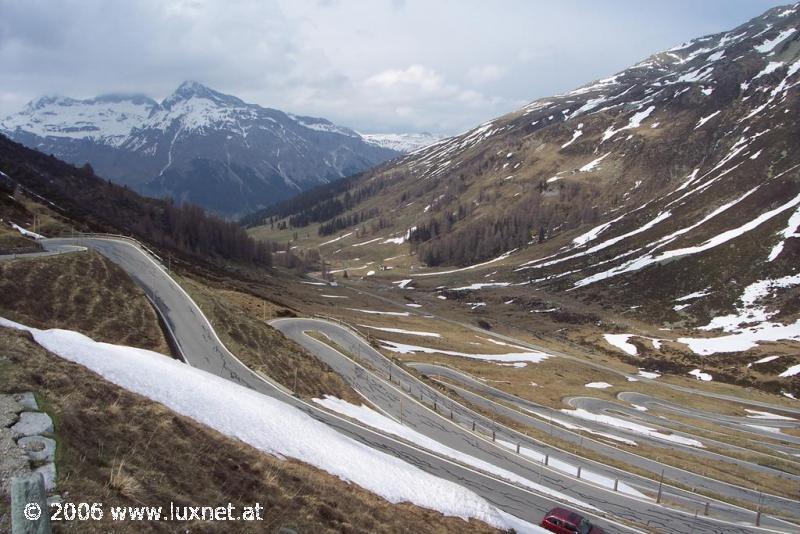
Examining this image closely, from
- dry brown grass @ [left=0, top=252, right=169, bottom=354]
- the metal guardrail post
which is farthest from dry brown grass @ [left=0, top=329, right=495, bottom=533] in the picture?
dry brown grass @ [left=0, top=252, right=169, bottom=354]

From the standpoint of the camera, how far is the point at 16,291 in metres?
33.2

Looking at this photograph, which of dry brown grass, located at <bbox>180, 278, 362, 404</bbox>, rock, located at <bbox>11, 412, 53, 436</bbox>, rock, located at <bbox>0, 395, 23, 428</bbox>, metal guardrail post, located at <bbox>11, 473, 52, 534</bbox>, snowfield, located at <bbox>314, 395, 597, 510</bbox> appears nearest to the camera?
metal guardrail post, located at <bbox>11, 473, 52, 534</bbox>

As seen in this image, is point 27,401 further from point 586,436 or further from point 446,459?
point 586,436

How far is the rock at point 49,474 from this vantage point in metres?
8.07

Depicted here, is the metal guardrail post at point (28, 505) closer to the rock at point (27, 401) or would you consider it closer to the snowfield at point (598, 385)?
the rock at point (27, 401)

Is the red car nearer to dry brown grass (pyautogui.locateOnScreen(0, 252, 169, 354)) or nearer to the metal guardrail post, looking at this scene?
the metal guardrail post

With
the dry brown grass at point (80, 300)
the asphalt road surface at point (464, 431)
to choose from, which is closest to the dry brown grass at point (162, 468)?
the dry brown grass at point (80, 300)

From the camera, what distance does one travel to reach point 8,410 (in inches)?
397

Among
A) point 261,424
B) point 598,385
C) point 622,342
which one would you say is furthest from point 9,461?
point 622,342

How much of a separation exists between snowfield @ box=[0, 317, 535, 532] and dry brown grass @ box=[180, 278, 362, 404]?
1680 cm

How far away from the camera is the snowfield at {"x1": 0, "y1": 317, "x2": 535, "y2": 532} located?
56.0ft

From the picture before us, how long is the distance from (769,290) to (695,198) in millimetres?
60880

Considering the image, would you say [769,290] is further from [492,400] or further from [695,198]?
[492,400]

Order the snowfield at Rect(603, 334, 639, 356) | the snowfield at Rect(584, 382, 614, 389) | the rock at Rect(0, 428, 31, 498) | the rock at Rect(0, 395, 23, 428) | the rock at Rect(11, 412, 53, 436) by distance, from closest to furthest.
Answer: the rock at Rect(0, 428, 31, 498) < the rock at Rect(11, 412, 53, 436) < the rock at Rect(0, 395, 23, 428) < the snowfield at Rect(584, 382, 614, 389) < the snowfield at Rect(603, 334, 639, 356)
